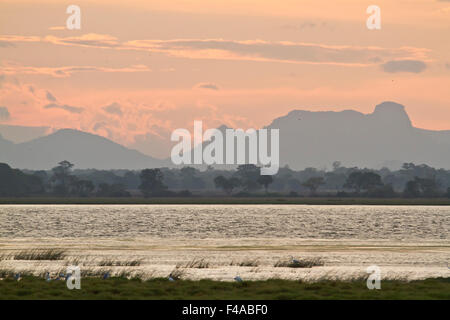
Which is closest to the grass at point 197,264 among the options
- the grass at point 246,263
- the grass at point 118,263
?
the grass at point 246,263

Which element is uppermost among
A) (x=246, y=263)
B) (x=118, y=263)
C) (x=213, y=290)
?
(x=213, y=290)

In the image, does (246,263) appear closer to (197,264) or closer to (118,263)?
(197,264)

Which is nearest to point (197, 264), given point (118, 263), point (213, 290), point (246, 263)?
point (246, 263)

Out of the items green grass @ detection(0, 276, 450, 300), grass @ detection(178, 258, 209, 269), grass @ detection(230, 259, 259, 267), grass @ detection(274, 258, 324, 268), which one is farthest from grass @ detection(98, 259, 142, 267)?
green grass @ detection(0, 276, 450, 300)

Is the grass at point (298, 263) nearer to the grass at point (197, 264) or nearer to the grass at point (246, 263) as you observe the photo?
the grass at point (246, 263)

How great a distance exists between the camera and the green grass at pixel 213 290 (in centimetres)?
4347

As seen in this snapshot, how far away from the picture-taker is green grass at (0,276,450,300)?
43469 millimetres

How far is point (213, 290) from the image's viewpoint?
45.8m

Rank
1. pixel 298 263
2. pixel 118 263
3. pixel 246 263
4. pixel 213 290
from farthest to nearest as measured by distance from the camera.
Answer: pixel 246 263
pixel 118 263
pixel 298 263
pixel 213 290

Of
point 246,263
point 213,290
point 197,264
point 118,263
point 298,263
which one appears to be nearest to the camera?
point 213,290
